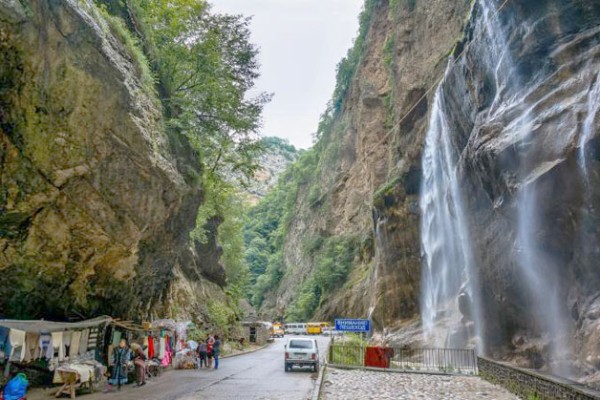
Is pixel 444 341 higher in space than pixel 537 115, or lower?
lower

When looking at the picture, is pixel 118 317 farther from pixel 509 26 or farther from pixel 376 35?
pixel 376 35

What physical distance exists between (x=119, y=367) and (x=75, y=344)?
4.96 ft

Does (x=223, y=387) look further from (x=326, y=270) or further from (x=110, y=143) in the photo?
(x=326, y=270)

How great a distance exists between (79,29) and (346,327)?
16.2 meters

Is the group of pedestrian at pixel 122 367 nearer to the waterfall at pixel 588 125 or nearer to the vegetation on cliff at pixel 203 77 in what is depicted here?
the vegetation on cliff at pixel 203 77

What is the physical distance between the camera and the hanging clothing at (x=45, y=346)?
506 inches

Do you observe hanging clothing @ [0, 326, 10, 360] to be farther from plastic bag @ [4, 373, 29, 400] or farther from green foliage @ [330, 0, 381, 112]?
green foliage @ [330, 0, 381, 112]

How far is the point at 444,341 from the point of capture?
28.6 metres

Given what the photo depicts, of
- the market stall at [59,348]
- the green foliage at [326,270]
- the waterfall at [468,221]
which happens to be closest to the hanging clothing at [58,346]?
the market stall at [59,348]

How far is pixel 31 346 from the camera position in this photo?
12.5 meters

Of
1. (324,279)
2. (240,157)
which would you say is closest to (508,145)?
(240,157)

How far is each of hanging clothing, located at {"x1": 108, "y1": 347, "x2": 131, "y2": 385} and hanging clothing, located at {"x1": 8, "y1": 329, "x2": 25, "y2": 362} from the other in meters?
3.20

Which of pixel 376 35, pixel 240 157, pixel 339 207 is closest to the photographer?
pixel 240 157

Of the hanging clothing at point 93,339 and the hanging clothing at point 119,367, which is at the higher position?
the hanging clothing at point 93,339
